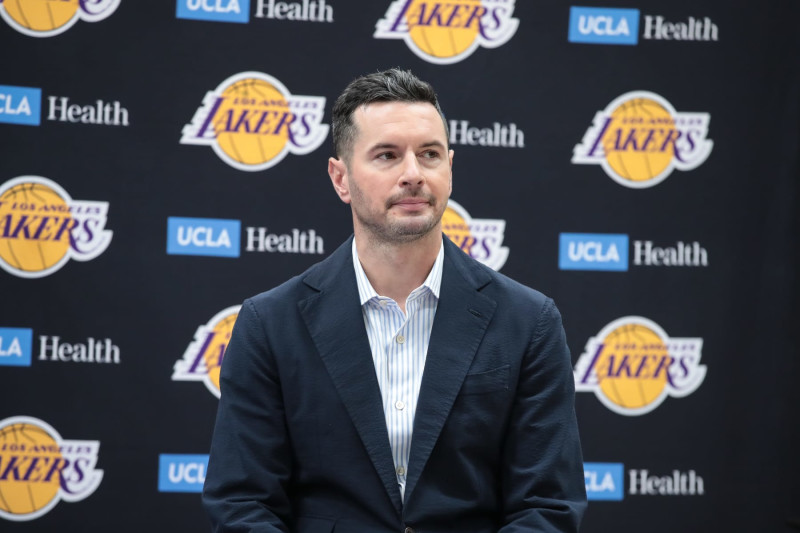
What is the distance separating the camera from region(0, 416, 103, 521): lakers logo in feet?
9.56

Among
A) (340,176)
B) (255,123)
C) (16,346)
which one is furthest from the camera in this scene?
(255,123)

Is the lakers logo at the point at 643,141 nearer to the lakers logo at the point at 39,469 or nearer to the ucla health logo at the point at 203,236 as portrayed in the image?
the ucla health logo at the point at 203,236

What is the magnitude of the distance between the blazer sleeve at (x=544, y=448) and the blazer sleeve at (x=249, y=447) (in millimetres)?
457

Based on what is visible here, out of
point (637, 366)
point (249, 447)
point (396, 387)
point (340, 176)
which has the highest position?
point (340, 176)

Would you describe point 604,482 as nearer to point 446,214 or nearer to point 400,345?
point 446,214

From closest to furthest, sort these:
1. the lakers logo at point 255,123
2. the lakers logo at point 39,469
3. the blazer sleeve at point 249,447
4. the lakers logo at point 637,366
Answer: the blazer sleeve at point 249,447, the lakers logo at point 39,469, the lakers logo at point 255,123, the lakers logo at point 637,366

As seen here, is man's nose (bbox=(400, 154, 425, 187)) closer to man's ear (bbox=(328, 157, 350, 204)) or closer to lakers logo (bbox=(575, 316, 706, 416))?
man's ear (bbox=(328, 157, 350, 204))

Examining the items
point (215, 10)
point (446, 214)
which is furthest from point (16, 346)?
point (446, 214)

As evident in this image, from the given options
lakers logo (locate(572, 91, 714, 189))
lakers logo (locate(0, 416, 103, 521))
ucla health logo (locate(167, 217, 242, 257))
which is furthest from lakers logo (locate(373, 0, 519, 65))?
lakers logo (locate(0, 416, 103, 521))

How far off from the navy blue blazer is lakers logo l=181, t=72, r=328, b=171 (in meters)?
1.43

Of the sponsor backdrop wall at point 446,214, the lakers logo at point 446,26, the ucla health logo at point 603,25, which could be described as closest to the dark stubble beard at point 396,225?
the sponsor backdrop wall at point 446,214

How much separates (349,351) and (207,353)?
58.4 inches

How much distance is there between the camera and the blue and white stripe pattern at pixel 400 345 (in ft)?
5.35

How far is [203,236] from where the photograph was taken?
9.86 feet
